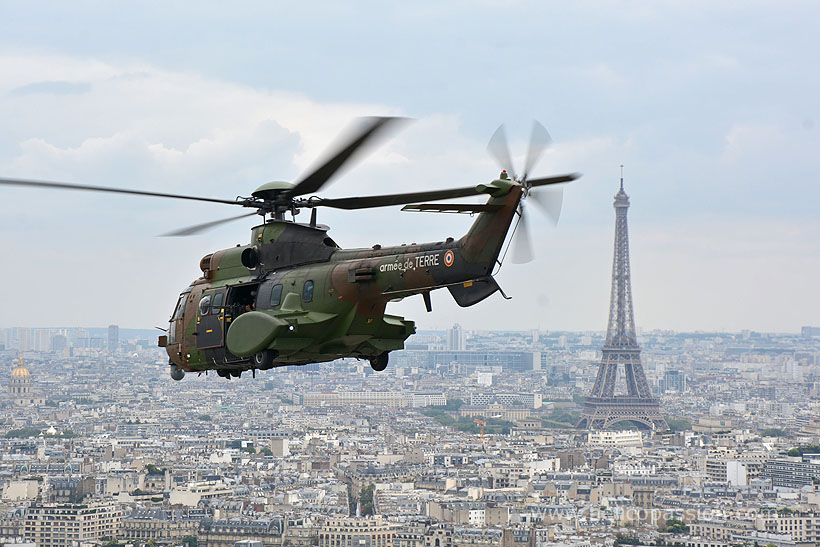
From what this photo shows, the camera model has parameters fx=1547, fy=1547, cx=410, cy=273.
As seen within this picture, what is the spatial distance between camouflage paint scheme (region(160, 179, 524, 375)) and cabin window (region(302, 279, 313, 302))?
20mm

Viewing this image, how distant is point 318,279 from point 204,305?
205 centimetres

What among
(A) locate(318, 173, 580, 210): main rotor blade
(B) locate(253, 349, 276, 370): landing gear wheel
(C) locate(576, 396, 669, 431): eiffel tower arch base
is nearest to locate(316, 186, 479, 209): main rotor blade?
(A) locate(318, 173, 580, 210): main rotor blade

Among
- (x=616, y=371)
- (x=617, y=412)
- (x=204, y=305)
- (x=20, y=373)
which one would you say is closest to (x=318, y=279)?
(x=204, y=305)

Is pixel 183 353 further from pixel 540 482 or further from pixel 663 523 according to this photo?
pixel 540 482

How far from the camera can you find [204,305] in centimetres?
1861

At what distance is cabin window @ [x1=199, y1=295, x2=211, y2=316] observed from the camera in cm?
1855

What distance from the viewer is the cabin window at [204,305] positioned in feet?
60.8

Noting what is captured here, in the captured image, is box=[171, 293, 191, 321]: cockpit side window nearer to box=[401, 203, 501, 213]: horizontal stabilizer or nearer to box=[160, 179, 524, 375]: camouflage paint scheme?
box=[160, 179, 524, 375]: camouflage paint scheme

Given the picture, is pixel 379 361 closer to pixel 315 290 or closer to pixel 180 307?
pixel 315 290

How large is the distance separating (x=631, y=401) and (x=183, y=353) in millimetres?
140941

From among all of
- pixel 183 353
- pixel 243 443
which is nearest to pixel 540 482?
pixel 243 443

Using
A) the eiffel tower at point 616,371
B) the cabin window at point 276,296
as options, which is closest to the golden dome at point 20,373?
the eiffel tower at point 616,371

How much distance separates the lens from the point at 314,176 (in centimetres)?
1664

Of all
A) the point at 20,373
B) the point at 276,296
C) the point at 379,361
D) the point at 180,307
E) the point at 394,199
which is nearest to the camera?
the point at 394,199
